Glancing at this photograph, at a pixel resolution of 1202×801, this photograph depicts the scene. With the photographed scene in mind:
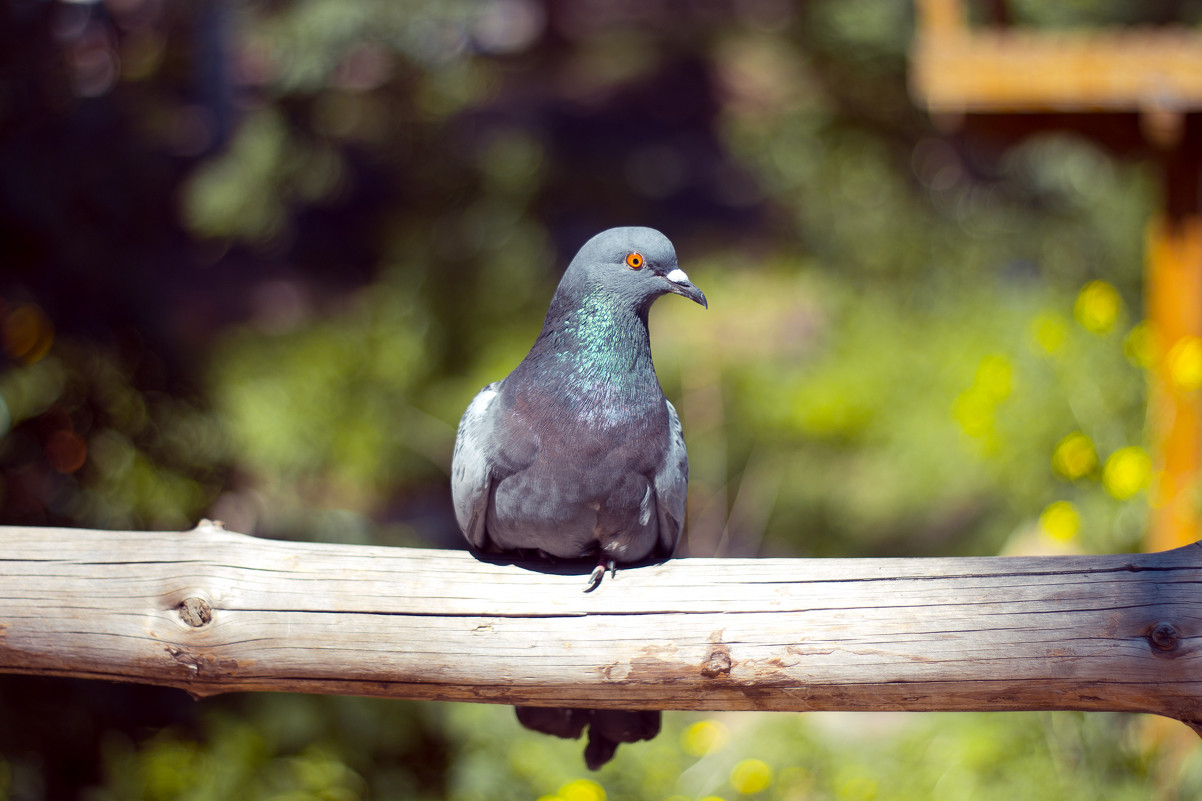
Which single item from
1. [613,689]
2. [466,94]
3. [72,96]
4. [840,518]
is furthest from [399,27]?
[613,689]

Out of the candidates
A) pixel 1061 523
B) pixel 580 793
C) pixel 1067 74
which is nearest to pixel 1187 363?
pixel 1061 523

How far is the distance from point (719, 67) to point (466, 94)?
450cm

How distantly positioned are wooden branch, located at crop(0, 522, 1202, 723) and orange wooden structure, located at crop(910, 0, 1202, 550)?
1646mm

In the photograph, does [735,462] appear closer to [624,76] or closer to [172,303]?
[172,303]

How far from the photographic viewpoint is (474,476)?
1.98 metres

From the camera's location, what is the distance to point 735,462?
5578 mm

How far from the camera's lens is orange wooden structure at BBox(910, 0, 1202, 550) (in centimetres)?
296

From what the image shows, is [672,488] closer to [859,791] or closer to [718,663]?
[718,663]

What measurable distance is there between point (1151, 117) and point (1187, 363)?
0.87 metres

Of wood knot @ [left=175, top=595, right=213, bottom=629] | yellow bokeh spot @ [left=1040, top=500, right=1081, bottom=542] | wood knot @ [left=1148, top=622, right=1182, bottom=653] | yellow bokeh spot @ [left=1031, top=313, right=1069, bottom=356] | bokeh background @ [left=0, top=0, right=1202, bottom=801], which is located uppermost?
wood knot @ [left=1148, top=622, right=1182, bottom=653]

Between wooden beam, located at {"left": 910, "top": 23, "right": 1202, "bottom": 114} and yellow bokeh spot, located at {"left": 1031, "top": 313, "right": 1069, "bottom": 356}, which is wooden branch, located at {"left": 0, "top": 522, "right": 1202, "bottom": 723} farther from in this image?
wooden beam, located at {"left": 910, "top": 23, "right": 1202, "bottom": 114}

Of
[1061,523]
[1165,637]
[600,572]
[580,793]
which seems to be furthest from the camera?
[1061,523]

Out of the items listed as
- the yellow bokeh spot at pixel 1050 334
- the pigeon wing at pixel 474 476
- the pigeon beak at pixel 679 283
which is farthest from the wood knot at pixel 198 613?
the yellow bokeh spot at pixel 1050 334

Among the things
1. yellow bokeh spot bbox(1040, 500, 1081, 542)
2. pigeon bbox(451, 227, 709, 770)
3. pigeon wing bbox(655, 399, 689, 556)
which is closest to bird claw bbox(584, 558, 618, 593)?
pigeon bbox(451, 227, 709, 770)
